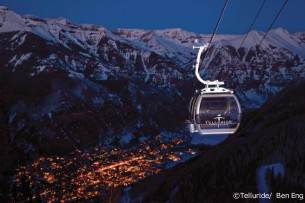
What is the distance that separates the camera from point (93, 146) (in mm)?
198375

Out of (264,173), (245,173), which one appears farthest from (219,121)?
(245,173)

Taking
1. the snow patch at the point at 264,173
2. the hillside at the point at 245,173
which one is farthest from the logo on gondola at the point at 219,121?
the snow patch at the point at 264,173

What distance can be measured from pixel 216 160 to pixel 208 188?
8418mm

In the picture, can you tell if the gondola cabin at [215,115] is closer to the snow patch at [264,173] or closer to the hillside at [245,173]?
the hillside at [245,173]

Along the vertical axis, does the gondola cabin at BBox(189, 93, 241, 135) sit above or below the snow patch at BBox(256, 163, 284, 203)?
above

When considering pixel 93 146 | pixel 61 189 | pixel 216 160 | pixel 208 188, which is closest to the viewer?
pixel 208 188

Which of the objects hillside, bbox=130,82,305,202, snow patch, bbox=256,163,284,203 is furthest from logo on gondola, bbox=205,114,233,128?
snow patch, bbox=256,163,284,203

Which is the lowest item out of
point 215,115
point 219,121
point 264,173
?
point 264,173

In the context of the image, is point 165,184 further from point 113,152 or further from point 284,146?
point 113,152

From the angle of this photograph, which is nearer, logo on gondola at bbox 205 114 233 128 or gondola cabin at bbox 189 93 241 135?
gondola cabin at bbox 189 93 241 135

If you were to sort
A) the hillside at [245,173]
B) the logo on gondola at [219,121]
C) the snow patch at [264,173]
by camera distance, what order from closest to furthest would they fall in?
the logo on gondola at [219,121], the hillside at [245,173], the snow patch at [264,173]

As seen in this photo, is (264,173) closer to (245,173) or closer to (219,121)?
(245,173)

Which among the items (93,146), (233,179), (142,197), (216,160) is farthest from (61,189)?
(93,146)

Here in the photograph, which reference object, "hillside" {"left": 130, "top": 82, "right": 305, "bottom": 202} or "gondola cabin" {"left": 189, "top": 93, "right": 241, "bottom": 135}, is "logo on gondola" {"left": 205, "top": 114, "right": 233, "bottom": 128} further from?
"hillside" {"left": 130, "top": 82, "right": 305, "bottom": 202}
